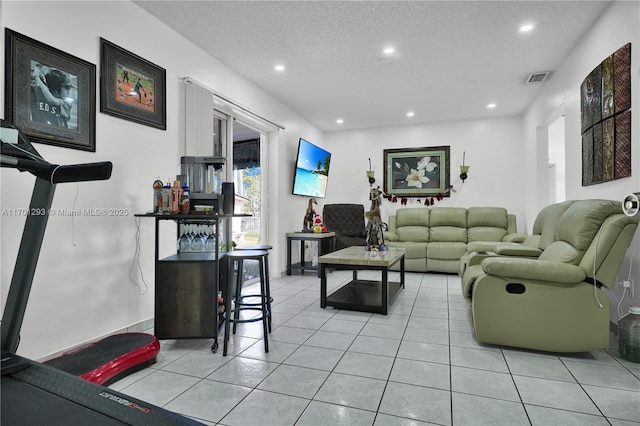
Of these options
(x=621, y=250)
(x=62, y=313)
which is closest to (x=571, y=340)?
(x=621, y=250)

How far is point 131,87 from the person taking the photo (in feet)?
8.64

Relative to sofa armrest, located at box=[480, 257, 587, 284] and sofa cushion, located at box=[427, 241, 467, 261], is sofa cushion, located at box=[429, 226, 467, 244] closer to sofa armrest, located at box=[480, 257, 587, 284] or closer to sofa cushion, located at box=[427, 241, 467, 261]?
sofa cushion, located at box=[427, 241, 467, 261]

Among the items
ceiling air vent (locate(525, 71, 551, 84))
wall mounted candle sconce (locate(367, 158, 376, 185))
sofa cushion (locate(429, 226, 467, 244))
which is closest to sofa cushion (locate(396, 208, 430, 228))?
sofa cushion (locate(429, 226, 467, 244))

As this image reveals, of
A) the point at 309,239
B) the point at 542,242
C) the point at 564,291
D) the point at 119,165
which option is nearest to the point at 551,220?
the point at 542,242

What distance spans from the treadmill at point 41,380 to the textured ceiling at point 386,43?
2114 mm

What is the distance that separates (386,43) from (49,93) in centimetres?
280

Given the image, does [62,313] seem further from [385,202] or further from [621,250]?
[385,202]

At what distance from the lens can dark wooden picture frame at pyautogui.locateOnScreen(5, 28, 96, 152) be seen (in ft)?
6.28

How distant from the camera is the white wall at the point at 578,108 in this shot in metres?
2.33

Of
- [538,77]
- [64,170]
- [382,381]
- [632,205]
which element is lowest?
[382,381]

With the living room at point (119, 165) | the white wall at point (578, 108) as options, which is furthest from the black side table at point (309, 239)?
the white wall at point (578, 108)

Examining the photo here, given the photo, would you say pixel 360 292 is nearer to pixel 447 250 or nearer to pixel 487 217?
pixel 447 250

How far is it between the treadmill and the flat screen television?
417cm

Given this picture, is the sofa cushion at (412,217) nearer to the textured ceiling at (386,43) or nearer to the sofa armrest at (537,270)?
the textured ceiling at (386,43)
